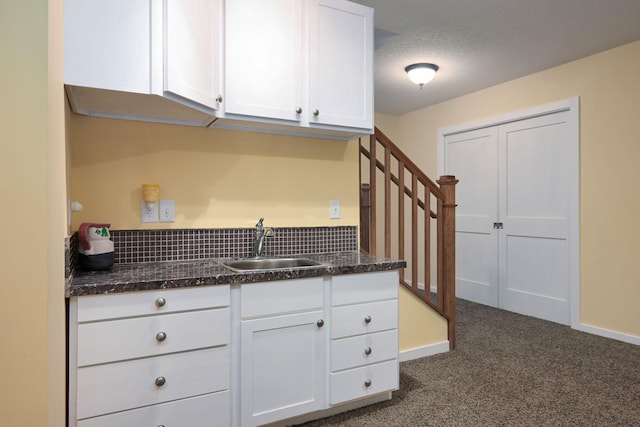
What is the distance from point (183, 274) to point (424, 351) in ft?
6.25

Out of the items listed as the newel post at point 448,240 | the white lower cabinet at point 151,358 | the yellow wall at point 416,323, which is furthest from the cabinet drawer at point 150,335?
the newel post at point 448,240

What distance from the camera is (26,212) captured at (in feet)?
3.85

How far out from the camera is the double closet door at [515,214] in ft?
12.3

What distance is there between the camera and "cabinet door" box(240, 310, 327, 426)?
1.77 m

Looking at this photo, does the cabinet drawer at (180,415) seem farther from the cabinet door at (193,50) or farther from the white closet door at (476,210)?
the white closet door at (476,210)

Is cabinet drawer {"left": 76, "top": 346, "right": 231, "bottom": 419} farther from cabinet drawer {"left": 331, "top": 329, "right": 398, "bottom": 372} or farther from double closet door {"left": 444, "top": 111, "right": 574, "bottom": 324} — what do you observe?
double closet door {"left": 444, "top": 111, "right": 574, "bottom": 324}

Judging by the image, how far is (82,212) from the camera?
1.95 m

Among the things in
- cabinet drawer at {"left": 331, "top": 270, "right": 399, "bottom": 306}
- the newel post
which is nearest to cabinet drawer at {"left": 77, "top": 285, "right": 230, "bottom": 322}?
cabinet drawer at {"left": 331, "top": 270, "right": 399, "bottom": 306}

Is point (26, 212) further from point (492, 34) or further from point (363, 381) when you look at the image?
point (492, 34)

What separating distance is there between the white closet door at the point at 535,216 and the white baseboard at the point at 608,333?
184 mm

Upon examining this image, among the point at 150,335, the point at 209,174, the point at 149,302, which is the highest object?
the point at 209,174

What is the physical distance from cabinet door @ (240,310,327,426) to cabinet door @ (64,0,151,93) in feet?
3.67

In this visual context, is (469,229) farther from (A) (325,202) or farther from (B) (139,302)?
(B) (139,302)

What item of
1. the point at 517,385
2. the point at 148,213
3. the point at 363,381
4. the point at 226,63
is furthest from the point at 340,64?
the point at 517,385
